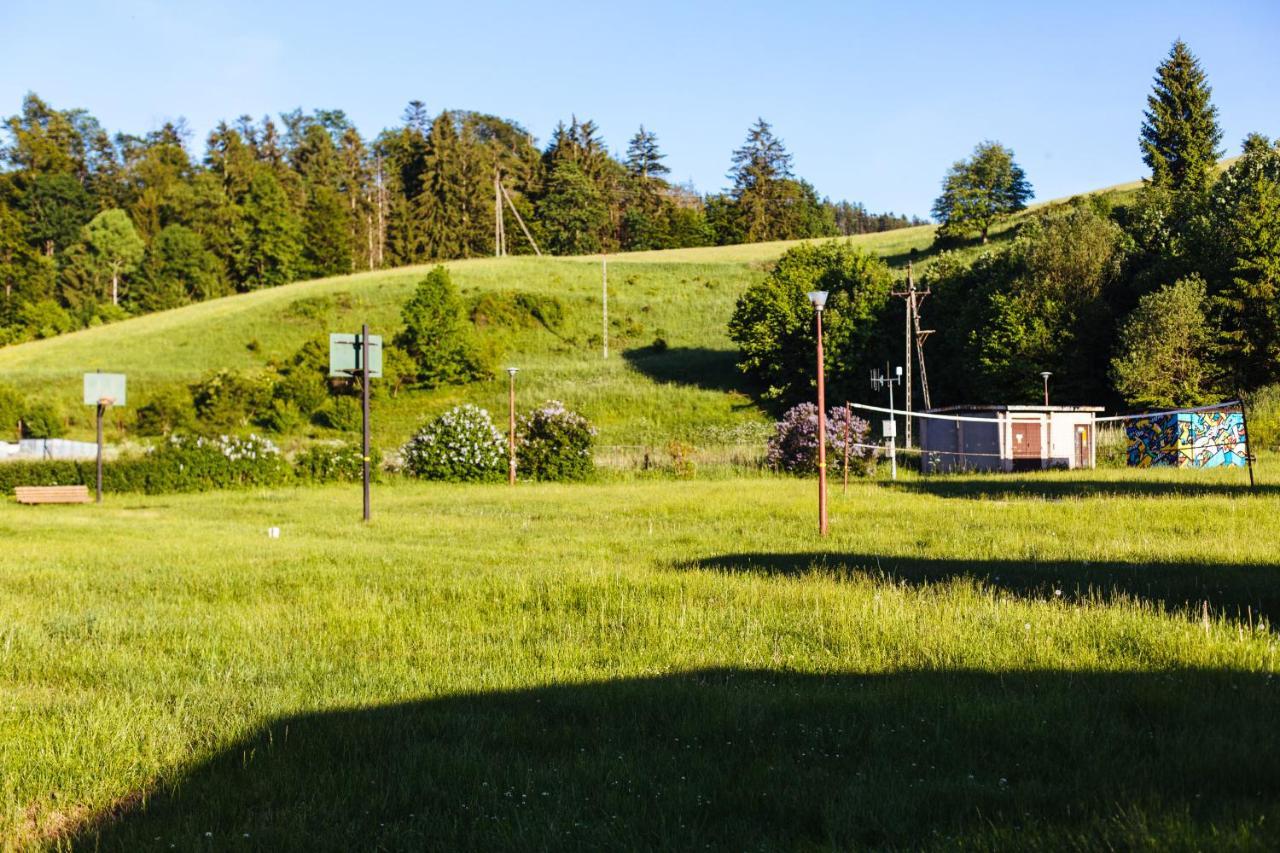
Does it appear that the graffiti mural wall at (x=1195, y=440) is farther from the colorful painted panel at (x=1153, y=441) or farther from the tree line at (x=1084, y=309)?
the tree line at (x=1084, y=309)

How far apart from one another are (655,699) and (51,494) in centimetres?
2956

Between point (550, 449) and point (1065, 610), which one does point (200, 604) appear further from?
point (550, 449)

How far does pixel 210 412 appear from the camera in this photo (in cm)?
5441

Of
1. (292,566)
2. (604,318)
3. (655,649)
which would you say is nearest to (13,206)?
(604,318)

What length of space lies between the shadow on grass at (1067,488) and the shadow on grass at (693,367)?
30.0 metres

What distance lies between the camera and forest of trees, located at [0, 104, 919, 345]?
297 feet

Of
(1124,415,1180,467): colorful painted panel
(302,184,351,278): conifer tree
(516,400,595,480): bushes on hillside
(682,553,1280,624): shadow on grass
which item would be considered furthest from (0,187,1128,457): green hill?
(682,553,1280,624): shadow on grass

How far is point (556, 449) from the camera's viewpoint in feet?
128

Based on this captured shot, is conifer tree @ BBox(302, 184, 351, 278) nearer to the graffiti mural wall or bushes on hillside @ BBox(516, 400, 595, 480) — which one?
bushes on hillside @ BBox(516, 400, 595, 480)

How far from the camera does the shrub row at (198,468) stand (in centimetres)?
3256

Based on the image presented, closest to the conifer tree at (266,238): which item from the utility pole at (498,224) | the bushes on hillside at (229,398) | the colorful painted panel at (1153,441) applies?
the utility pole at (498,224)

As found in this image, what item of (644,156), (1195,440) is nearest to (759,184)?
(644,156)

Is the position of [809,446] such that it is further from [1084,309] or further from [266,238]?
[266,238]

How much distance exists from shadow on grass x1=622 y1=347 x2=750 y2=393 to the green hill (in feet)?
0.46
